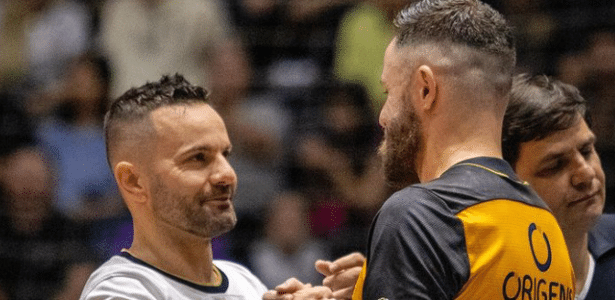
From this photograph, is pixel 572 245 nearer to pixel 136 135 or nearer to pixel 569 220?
pixel 569 220

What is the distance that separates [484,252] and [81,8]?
590 cm

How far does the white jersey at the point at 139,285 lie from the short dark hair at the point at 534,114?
1132mm

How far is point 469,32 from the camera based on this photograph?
253cm

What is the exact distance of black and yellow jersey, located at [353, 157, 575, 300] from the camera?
7.52 feet

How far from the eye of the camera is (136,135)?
11.3 feet

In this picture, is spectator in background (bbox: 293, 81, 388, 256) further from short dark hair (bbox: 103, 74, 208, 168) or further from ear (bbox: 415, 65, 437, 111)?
ear (bbox: 415, 65, 437, 111)

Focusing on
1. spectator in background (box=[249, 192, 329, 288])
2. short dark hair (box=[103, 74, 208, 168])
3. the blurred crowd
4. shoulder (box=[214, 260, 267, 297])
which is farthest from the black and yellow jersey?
spectator in background (box=[249, 192, 329, 288])

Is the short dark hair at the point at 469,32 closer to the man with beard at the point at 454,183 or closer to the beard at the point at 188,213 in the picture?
the man with beard at the point at 454,183

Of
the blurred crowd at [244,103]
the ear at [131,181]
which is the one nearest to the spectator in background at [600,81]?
the blurred crowd at [244,103]

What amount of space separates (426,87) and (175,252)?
125 centimetres

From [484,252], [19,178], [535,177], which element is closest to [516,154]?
[535,177]

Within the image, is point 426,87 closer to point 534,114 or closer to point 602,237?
point 534,114

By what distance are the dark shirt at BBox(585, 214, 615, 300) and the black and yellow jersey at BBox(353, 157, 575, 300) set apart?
920mm

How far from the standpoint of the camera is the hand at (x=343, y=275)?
3.03m
